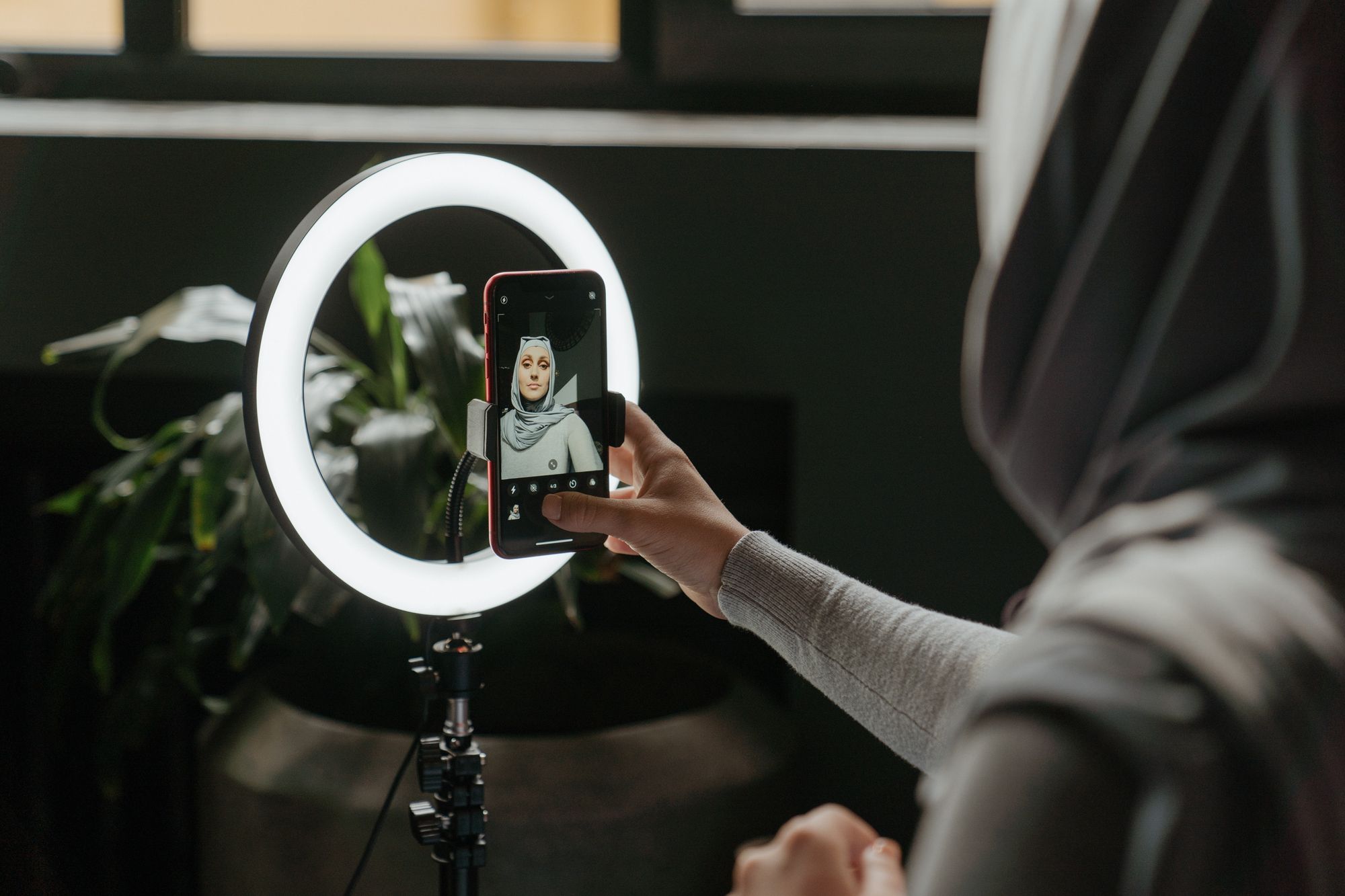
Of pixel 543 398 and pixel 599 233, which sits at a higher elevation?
pixel 599 233

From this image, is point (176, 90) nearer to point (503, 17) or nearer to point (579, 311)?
point (503, 17)

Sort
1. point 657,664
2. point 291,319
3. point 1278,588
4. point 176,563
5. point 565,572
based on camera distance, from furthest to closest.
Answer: point 176,563 < point 657,664 < point 565,572 < point 291,319 < point 1278,588

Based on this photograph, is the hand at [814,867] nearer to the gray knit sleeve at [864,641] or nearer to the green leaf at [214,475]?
the gray knit sleeve at [864,641]

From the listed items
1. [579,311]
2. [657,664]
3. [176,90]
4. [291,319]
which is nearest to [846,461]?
[657,664]

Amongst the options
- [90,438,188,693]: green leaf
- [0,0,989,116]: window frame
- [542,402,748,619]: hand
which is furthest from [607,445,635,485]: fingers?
[0,0,989,116]: window frame

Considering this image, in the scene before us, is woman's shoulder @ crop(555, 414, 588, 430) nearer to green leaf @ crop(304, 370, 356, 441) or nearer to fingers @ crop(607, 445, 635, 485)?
fingers @ crop(607, 445, 635, 485)

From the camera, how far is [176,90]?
136cm

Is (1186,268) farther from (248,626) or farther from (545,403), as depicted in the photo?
(248,626)

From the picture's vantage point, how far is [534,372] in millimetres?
628

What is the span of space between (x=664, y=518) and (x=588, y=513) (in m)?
0.05

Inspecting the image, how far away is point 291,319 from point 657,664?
0.69m

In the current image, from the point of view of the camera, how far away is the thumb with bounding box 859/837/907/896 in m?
0.85

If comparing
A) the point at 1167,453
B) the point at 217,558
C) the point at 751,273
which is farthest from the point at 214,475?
the point at 1167,453

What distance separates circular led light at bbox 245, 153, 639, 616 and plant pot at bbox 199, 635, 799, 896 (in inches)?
12.1
